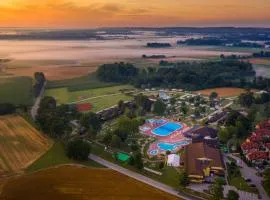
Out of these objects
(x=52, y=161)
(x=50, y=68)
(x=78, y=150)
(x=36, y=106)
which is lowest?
(x=52, y=161)

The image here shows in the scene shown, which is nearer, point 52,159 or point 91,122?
point 52,159

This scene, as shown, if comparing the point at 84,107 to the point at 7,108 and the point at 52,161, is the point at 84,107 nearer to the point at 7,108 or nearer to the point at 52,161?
the point at 7,108

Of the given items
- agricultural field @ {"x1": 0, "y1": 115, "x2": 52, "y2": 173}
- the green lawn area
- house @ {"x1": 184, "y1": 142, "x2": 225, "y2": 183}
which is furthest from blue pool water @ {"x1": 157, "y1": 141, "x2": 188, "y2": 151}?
agricultural field @ {"x1": 0, "y1": 115, "x2": 52, "y2": 173}

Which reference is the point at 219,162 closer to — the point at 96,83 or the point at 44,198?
the point at 44,198

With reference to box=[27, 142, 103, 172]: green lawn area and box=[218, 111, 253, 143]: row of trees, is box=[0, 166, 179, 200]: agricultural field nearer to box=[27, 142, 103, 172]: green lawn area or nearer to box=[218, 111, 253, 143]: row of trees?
box=[27, 142, 103, 172]: green lawn area

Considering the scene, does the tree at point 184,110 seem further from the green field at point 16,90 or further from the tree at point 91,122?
the green field at point 16,90

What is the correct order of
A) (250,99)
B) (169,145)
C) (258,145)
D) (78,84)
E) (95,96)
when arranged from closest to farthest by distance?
(258,145) → (169,145) → (250,99) → (95,96) → (78,84)

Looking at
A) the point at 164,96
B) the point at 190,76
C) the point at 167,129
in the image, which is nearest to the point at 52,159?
the point at 167,129
